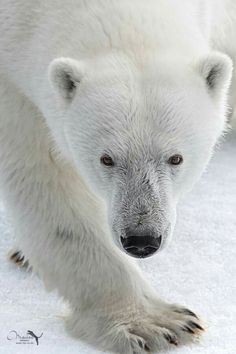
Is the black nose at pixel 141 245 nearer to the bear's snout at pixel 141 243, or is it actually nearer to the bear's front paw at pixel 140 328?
the bear's snout at pixel 141 243

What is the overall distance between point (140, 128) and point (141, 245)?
1.26ft

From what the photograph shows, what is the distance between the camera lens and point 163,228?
317 centimetres

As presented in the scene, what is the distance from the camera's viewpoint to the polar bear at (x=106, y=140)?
3.22 m

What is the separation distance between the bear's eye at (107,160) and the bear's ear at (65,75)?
0.92 feet

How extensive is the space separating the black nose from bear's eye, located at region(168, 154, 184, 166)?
0.91 feet

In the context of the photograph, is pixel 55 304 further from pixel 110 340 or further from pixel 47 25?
pixel 47 25

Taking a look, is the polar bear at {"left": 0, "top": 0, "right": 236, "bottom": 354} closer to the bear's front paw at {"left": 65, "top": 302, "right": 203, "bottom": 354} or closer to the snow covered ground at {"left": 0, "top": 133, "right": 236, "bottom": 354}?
the bear's front paw at {"left": 65, "top": 302, "right": 203, "bottom": 354}

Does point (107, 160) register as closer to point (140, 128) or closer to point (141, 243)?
point (140, 128)

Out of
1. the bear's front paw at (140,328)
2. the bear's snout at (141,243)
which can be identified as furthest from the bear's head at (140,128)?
the bear's front paw at (140,328)

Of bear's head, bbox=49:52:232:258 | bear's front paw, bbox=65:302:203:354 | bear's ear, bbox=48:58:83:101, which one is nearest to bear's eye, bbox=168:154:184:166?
bear's head, bbox=49:52:232:258

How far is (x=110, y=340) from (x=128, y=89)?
3.13 feet

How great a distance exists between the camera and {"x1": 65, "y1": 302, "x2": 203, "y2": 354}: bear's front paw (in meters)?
→ 3.54

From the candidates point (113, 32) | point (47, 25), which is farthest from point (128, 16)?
point (47, 25)

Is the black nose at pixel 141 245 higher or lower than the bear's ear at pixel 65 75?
lower
